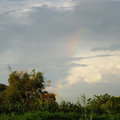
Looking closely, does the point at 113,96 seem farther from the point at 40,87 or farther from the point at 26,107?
the point at 40,87

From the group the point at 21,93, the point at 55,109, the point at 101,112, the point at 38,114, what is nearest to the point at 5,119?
the point at 38,114

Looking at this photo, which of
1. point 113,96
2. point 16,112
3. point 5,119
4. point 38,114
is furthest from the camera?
point 113,96

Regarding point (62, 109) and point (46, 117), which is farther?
point (62, 109)

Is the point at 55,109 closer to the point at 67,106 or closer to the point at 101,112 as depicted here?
the point at 67,106

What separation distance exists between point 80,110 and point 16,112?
2.83m

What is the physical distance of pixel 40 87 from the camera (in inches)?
1446

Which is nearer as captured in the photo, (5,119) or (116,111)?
(5,119)

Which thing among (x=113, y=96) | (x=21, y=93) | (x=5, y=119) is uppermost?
(x=21, y=93)

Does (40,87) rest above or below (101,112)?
above

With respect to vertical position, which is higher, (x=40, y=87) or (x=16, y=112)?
(x=40, y=87)

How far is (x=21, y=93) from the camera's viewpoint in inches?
1436

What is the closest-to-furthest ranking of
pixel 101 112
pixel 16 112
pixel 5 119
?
pixel 5 119 < pixel 16 112 < pixel 101 112

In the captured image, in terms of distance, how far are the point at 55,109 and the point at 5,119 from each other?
13.7 ft

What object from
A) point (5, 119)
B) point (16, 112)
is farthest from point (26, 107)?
point (5, 119)
